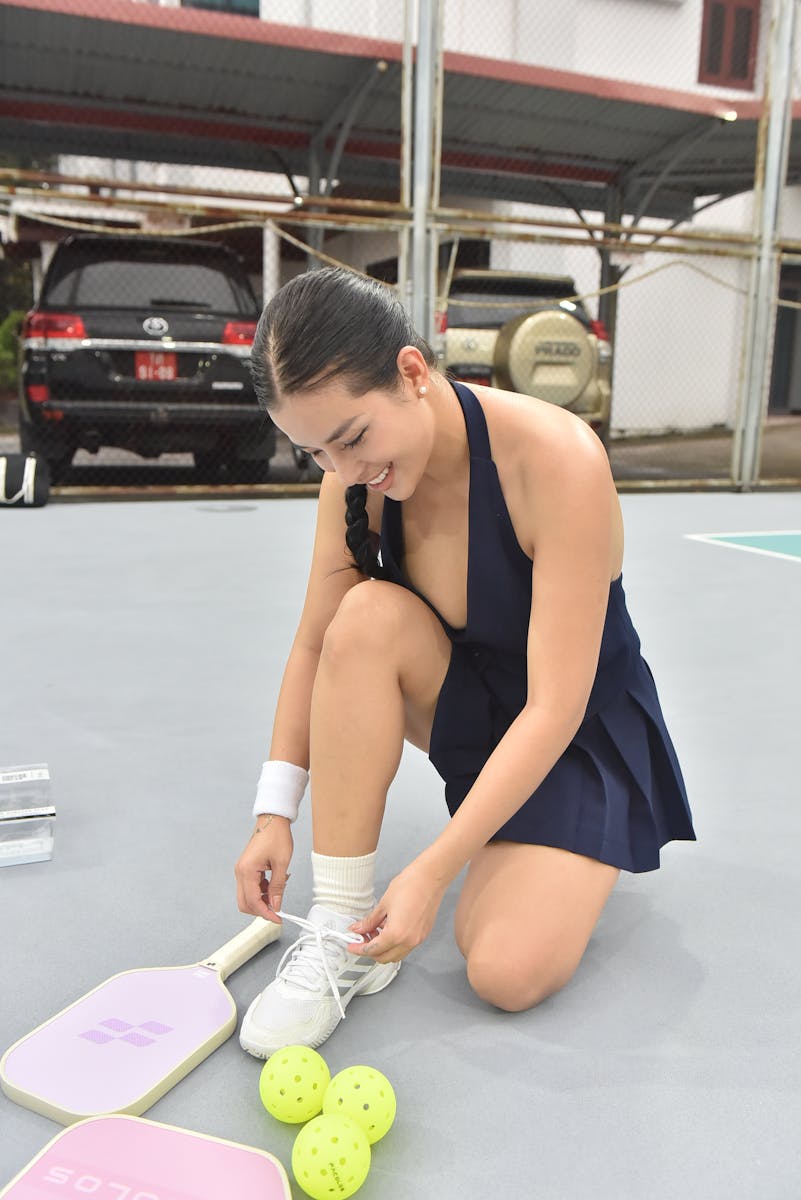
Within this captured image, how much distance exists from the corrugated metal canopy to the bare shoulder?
21.2ft

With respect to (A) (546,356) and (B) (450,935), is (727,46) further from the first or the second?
(B) (450,935)

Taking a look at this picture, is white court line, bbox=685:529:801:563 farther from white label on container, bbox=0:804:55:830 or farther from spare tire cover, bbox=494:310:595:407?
white label on container, bbox=0:804:55:830

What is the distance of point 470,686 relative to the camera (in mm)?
1346

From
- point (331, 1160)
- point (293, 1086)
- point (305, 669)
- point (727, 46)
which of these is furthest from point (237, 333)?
point (727, 46)

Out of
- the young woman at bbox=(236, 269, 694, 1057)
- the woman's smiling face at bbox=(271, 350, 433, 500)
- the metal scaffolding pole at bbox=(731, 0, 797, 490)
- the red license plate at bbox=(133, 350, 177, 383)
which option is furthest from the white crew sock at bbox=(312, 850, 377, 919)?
the metal scaffolding pole at bbox=(731, 0, 797, 490)

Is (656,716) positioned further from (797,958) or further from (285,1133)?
(285,1133)

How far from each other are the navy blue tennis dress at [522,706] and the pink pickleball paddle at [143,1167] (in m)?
0.49

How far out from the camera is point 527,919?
1.20 metres

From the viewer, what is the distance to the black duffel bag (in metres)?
5.36

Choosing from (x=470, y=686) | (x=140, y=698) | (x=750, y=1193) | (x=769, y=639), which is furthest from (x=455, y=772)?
(x=769, y=639)

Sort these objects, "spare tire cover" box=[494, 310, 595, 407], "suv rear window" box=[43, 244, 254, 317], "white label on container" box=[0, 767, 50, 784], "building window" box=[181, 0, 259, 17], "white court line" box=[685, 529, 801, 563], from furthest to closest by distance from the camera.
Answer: "building window" box=[181, 0, 259, 17]
"spare tire cover" box=[494, 310, 595, 407]
"suv rear window" box=[43, 244, 254, 317]
"white court line" box=[685, 529, 801, 563]
"white label on container" box=[0, 767, 50, 784]

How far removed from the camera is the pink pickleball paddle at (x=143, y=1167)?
90 centimetres

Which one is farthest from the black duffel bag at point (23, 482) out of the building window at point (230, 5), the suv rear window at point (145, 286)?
the building window at point (230, 5)

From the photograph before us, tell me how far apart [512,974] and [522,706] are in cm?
34
